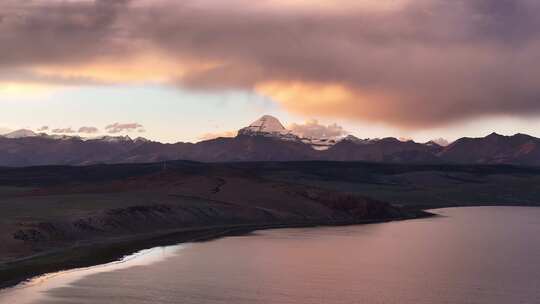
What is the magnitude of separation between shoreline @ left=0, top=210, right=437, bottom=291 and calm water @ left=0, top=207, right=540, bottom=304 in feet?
9.42

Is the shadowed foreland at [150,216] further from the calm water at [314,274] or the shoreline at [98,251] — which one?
the calm water at [314,274]

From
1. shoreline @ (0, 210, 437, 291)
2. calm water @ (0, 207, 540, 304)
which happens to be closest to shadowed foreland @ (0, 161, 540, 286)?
shoreline @ (0, 210, 437, 291)

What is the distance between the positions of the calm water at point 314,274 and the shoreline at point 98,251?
2870mm

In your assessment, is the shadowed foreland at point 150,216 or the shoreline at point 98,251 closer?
the shoreline at point 98,251

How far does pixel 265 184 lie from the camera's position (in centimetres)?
18975

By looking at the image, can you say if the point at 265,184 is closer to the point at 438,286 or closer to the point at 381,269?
the point at 381,269

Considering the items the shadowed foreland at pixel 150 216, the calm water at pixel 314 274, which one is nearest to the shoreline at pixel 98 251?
the shadowed foreland at pixel 150 216

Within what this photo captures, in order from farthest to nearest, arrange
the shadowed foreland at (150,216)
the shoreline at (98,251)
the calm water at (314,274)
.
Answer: the shadowed foreland at (150,216), the shoreline at (98,251), the calm water at (314,274)

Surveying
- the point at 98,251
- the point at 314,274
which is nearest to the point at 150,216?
the point at 98,251

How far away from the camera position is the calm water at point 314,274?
206 feet

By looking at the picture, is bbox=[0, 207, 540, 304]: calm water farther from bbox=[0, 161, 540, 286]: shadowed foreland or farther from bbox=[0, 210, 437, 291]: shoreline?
bbox=[0, 161, 540, 286]: shadowed foreland

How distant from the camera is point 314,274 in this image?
251 ft

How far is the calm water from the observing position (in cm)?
6291

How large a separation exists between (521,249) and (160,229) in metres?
54.6
